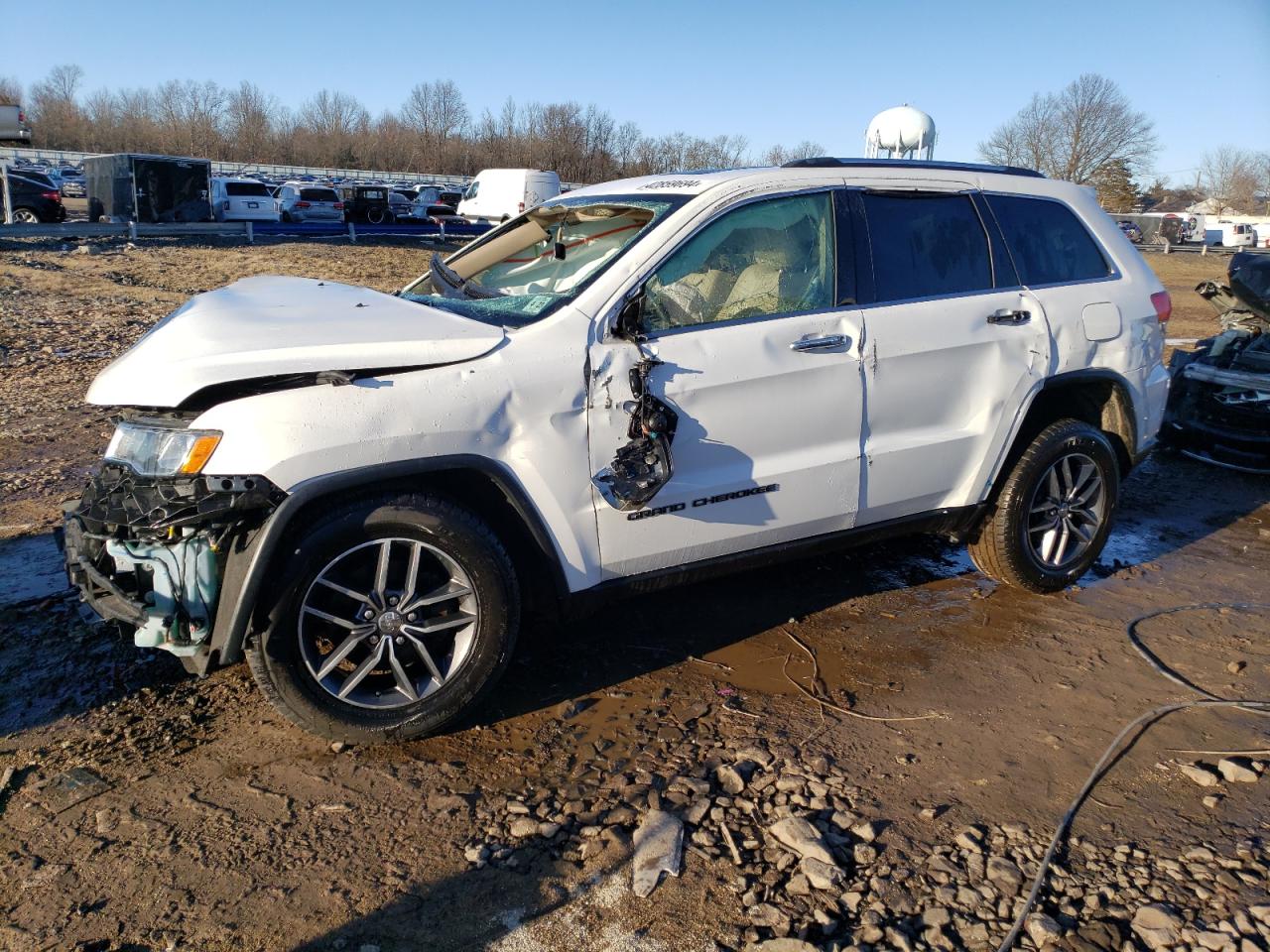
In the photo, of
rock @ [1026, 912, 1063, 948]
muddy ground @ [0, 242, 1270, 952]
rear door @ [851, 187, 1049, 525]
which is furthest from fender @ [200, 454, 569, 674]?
rock @ [1026, 912, 1063, 948]

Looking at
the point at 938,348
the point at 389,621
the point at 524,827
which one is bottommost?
the point at 524,827

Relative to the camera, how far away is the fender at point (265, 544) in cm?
302

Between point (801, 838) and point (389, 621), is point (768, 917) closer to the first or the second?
point (801, 838)

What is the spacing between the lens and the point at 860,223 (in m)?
4.16

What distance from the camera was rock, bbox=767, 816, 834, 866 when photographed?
9.31ft

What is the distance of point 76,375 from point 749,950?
28.3ft

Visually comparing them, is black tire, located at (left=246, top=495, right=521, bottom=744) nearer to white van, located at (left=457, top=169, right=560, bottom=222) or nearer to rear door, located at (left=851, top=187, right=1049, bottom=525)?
rear door, located at (left=851, top=187, right=1049, bottom=525)

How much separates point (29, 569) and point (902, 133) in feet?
79.0

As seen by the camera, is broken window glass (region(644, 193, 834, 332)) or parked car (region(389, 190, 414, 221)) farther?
parked car (region(389, 190, 414, 221))

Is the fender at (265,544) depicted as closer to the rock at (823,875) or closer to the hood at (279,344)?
the hood at (279,344)

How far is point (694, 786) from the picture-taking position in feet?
10.4

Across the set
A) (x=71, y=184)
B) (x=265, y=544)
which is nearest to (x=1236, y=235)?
(x=71, y=184)

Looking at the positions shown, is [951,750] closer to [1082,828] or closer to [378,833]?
[1082,828]

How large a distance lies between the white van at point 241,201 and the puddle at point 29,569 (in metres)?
29.3
